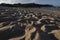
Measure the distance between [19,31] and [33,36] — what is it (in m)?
0.37

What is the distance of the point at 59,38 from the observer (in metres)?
1.61

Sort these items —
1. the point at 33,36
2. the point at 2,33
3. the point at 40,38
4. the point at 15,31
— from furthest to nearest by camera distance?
the point at 15,31 → the point at 2,33 → the point at 33,36 → the point at 40,38

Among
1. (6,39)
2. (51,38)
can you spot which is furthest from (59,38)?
Answer: (6,39)

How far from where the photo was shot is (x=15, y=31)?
77.6 inches

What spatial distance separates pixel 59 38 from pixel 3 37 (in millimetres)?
621

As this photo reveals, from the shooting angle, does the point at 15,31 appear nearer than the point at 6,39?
No

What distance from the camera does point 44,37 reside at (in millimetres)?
1599

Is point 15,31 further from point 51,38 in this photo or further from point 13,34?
→ point 51,38

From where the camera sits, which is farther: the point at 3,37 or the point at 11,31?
the point at 11,31

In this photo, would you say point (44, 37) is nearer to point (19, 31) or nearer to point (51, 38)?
point (51, 38)

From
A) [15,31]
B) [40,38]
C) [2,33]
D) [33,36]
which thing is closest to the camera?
[40,38]

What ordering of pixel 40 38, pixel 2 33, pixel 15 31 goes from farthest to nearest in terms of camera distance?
pixel 15 31 → pixel 2 33 → pixel 40 38

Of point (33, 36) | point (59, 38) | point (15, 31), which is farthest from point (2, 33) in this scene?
point (59, 38)

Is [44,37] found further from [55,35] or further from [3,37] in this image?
[3,37]
